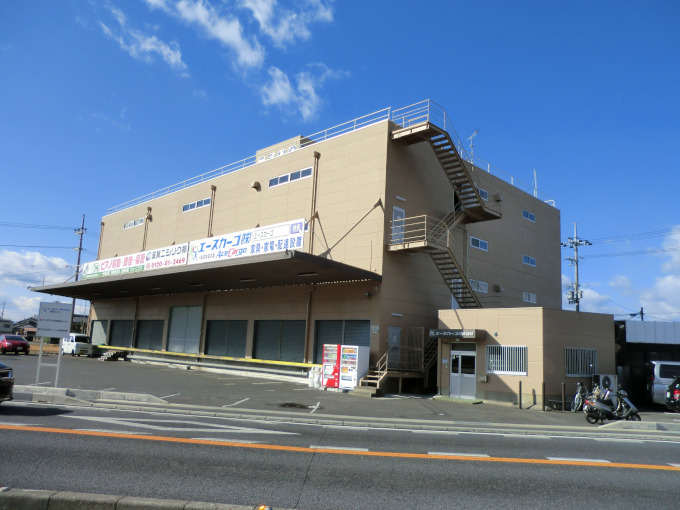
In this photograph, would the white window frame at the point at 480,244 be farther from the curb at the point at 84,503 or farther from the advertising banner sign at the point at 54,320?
the curb at the point at 84,503

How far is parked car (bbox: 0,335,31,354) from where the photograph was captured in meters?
42.0

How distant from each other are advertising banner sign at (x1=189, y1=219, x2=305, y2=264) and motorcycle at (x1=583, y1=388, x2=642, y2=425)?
13517 millimetres

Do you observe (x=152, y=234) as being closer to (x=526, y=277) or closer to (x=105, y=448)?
(x=526, y=277)

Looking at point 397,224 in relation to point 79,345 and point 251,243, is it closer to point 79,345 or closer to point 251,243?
point 251,243

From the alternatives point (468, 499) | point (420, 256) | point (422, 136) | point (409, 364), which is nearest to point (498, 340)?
point (409, 364)

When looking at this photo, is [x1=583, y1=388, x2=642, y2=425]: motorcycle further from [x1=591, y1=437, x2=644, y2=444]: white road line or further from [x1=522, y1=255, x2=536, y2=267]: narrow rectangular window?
[x1=522, y1=255, x2=536, y2=267]: narrow rectangular window

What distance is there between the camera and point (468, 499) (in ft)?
20.8

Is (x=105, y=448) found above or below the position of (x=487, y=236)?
below

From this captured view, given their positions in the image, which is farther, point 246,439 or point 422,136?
point 422,136

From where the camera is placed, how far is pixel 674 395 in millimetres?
19281

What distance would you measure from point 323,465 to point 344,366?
14.4 metres

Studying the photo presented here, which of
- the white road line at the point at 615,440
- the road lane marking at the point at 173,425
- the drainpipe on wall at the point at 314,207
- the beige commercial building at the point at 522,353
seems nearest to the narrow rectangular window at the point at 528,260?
the beige commercial building at the point at 522,353

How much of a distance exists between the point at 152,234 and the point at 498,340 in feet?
98.8

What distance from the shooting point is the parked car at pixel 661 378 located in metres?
20.8
